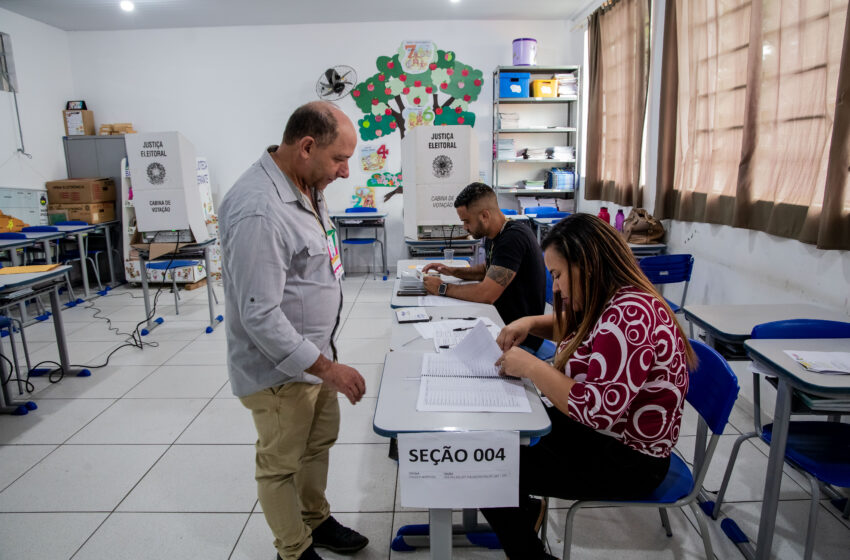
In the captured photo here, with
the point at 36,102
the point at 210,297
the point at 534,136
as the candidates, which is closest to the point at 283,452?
the point at 210,297

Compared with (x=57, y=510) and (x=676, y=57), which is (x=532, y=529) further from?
(x=676, y=57)

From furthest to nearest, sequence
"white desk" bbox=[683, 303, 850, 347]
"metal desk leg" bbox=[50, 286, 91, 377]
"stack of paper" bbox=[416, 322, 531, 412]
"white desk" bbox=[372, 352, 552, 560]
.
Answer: "metal desk leg" bbox=[50, 286, 91, 377] < "white desk" bbox=[683, 303, 850, 347] < "stack of paper" bbox=[416, 322, 531, 412] < "white desk" bbox=[372, 352, 552, 560]

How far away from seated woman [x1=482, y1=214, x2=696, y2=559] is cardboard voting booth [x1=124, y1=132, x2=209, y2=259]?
3540 millimetres

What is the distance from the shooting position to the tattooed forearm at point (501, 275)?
2.25 m

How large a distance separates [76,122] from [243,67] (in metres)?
2.11

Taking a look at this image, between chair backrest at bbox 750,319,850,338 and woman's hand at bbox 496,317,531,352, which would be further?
chair backrest at bbox 750,319,850,338

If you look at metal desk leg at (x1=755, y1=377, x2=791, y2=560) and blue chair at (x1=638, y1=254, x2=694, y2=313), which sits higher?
blue chair at (x1=638, y1=254, x2=694, y2=313)

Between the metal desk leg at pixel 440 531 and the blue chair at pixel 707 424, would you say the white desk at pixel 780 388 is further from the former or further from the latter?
the metal desk leg at pixel 440 531

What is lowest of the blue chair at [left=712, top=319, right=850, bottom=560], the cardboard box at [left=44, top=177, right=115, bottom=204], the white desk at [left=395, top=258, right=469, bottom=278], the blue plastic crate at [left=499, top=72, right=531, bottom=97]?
the blue chair at [left=712, top=319, right=850, bottom=560]

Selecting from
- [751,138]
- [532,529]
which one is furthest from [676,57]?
[532,529]

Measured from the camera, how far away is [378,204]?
21.6ft

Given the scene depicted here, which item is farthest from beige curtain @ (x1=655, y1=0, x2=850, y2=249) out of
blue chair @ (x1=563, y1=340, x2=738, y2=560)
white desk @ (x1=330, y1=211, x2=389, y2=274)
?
white desk @ (x1=330, y1=211, x2=389, y2=274)

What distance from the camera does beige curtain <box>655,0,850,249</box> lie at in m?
2.16

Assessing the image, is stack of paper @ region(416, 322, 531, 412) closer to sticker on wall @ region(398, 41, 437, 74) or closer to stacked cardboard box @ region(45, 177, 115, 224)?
sticker on wall @ region(398, 41, 437, 74)
